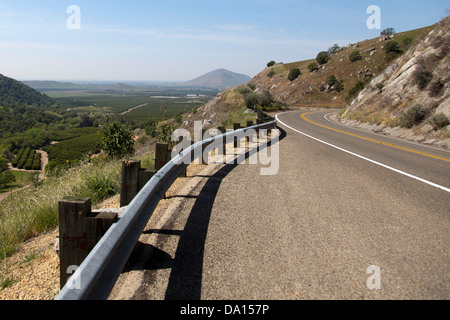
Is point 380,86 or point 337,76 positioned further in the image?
point 337,76

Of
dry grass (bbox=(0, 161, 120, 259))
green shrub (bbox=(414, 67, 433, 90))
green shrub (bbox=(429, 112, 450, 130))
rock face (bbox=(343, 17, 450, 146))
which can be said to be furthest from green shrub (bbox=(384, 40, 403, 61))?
dry grass (bbox=(0, 161, 120, 259))

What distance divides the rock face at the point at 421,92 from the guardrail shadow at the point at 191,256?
14.0 m

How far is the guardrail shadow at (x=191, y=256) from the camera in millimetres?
2466

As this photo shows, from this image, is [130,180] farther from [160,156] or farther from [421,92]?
[421,92]

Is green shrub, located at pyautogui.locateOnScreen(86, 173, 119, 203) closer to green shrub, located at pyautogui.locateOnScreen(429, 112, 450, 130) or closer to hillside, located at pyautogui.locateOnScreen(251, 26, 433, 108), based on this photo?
green shrub, located at pyautogui.locateOnScreen(429, 112, 450, 130)

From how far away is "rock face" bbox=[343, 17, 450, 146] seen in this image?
1628 cm

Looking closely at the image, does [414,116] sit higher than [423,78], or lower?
lower

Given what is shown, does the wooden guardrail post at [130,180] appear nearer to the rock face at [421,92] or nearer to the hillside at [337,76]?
the rock face at [421,92]

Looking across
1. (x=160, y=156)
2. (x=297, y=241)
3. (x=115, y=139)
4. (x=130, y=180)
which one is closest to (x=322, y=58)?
(x=115, y=139)

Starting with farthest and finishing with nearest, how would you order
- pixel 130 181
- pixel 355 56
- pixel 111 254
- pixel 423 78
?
pixel 355 56 < pixel 423 78 < pixel 130 181 < pixel 111 254

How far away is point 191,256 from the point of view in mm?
3047

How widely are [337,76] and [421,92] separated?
5366 cm

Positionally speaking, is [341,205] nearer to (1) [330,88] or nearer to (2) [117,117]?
(2) [117,117]

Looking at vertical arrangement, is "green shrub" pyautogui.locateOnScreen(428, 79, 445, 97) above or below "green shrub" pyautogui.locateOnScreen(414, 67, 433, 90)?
Result: below
